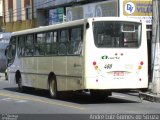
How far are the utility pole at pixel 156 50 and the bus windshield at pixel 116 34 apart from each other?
315cm

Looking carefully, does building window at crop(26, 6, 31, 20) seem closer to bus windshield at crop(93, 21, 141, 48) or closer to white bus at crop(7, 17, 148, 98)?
white bus at crop(7, 17, 148, 98)

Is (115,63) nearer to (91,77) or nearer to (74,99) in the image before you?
(91,77)

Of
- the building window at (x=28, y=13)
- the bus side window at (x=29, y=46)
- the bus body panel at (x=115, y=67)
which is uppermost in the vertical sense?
the building window at (x=28, y=13)

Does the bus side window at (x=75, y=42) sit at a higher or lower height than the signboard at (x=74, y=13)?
lower

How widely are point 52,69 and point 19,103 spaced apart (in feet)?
8.54

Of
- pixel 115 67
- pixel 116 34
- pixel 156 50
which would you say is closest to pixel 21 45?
pixel 156 50

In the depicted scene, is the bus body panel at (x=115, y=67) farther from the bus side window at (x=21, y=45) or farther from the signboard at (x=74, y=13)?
the signboard at (x=74, y=13)

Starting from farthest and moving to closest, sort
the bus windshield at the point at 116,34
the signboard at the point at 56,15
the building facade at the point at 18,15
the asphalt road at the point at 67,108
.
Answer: the building facade at the point at 18,15 → the signboard at the point at 56,15 → the bus windshield at the point at 116,34 → the asphalt road at the point at 67,108

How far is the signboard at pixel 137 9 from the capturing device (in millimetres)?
29641

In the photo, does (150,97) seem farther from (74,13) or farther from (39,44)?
(74,13)

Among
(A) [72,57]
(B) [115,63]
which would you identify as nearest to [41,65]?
(A) [72,57]

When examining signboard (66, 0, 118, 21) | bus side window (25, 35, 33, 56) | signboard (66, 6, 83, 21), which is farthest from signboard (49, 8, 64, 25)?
bus side window (25, 35, 33, 56)

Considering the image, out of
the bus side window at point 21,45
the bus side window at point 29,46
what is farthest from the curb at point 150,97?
the bus side window at point 21,45

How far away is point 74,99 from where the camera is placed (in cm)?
2072
